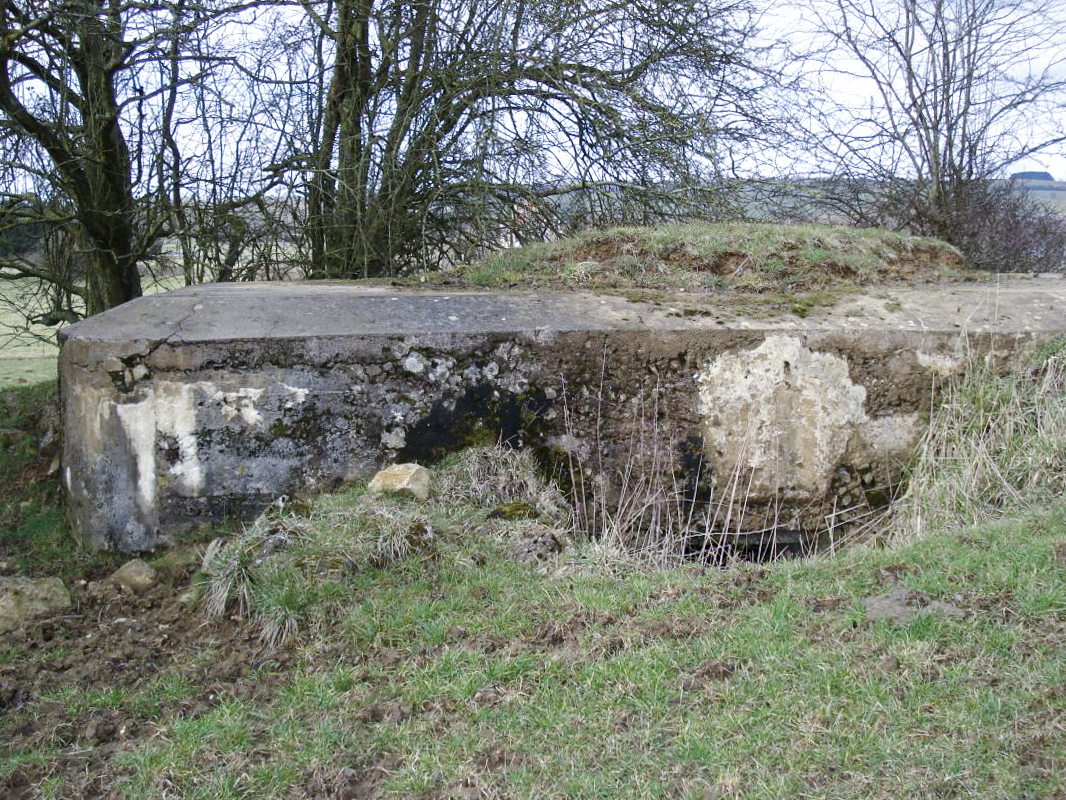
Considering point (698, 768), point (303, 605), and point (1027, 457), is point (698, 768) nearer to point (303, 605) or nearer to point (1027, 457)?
point (303, 605)

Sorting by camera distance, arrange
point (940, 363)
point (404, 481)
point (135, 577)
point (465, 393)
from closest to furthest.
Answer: point (135, 577) < point (404, 481) < point (465, 393) < point (940, 363)

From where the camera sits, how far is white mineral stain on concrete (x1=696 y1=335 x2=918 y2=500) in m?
4.92

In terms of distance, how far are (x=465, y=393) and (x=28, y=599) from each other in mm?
2138

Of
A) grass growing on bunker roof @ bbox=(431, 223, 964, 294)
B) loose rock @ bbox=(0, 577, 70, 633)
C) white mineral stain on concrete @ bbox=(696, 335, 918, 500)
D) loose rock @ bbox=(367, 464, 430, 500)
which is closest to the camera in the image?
loose rock @ bbox=(0, 577, 70, 633)

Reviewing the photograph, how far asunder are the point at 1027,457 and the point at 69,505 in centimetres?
489

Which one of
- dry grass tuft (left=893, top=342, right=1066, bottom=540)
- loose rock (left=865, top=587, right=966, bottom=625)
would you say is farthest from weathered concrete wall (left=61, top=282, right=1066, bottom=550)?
loose rock (left=865, top=587, right=966, bottom=625)

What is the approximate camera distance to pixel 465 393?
15.7 ft

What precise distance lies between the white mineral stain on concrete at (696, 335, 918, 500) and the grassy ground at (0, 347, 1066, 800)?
91cm

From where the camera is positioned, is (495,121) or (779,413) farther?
(495,121)

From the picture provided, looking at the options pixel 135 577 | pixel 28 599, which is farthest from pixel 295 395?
pixel 28 599

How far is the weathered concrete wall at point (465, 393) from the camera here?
447 centimetres

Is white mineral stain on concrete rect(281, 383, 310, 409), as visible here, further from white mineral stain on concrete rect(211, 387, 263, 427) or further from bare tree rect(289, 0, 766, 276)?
bare tree rect(289, 0, 766, 276)

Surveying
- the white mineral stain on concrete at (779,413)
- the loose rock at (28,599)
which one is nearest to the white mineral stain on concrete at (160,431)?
the loose rock at (28,599)

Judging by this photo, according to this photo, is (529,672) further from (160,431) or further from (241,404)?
(160,431)
